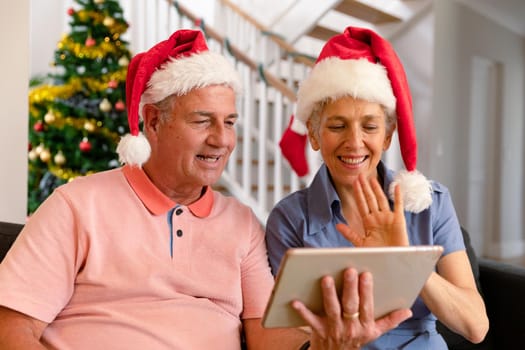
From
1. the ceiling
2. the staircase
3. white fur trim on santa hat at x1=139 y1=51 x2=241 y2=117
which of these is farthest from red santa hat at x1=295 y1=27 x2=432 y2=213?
the ceiling

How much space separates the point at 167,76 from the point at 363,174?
52 cm

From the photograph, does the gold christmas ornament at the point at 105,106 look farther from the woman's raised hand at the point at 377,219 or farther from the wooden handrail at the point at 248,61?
the woman's raised hand at the point at 377,219

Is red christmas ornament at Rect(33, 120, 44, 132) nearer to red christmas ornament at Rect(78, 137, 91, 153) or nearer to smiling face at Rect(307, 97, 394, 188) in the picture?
red christmas ornament at Rect(78, 137, 91, 153)

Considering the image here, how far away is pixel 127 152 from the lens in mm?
1518

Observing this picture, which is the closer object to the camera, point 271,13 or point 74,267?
point 74,267

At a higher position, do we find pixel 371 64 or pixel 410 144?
pixel 371 64

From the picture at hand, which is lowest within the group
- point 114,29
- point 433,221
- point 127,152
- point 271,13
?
point 433,221

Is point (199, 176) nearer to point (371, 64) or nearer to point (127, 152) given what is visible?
point (127, 152)

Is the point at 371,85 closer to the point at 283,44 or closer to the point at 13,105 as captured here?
the point at 13,105

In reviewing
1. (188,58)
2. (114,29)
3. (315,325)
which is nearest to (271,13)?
(114,29)

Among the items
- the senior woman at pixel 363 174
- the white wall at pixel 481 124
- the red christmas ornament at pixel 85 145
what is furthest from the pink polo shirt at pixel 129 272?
the white wall at pixel 481 124

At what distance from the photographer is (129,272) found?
142 centimetres

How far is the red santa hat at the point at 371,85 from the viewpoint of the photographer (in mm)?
1460

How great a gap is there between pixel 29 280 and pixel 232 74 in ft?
2.18
